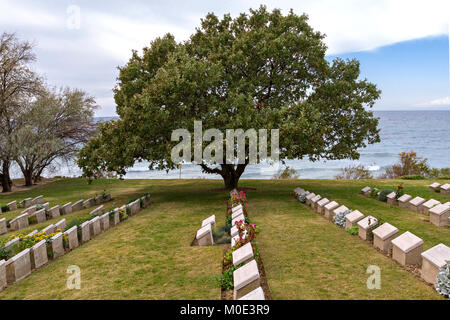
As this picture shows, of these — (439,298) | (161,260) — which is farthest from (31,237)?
(439,298)

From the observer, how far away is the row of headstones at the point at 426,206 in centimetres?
1309

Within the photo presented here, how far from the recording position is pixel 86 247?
12.1m

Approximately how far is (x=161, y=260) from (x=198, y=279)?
2009 millimetres

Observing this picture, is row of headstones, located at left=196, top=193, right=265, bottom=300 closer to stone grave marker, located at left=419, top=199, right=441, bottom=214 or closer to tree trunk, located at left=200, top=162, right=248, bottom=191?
stone grave marker, located at left=419, top=199, right=441, bottom=214

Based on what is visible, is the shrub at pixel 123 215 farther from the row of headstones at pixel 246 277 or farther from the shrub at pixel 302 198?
the shrub at pixel 302 198

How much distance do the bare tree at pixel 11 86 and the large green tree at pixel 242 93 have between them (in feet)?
33.6

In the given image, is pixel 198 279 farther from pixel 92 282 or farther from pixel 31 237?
pixel 31 237

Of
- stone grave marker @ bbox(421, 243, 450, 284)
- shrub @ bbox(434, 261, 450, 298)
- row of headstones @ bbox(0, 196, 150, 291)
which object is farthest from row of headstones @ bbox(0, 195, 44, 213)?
shrub @ bbox(434, 261, 450, 298)

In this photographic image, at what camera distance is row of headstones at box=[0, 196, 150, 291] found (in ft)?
30.4

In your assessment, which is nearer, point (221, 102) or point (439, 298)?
point (439, 298)

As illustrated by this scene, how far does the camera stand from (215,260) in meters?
10.1

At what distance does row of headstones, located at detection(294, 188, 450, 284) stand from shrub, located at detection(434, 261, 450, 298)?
0.80 ft

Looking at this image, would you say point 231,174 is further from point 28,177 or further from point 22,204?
point 28,177

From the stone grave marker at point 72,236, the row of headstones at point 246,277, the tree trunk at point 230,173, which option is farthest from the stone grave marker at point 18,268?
the tree trunk at point 230,173
